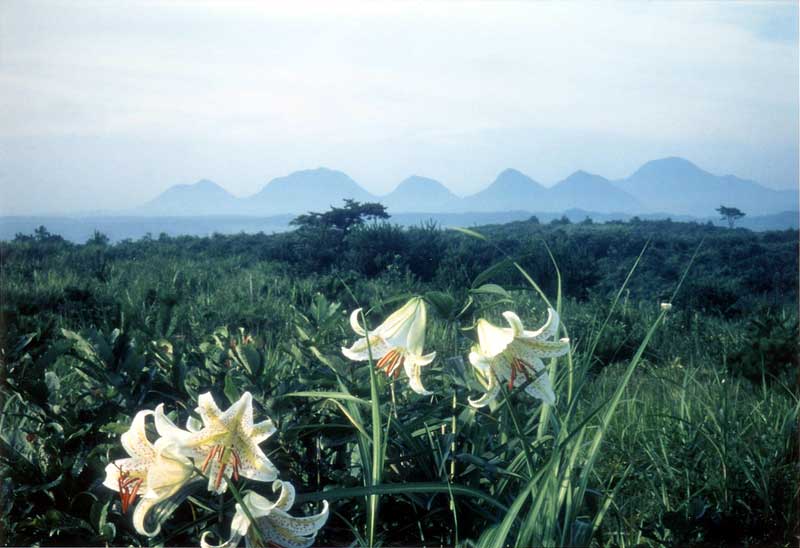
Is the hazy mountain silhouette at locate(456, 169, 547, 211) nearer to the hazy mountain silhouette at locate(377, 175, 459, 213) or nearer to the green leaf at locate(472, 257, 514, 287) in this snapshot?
the hazy mountain silhouette at locate(377, 175, 459, 213)

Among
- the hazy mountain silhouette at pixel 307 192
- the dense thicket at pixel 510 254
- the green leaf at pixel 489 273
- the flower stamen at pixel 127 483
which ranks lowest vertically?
the dense thicket at pixel 510 254

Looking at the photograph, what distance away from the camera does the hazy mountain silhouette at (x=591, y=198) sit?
35.8 feet

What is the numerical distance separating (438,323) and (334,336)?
115 centimetres

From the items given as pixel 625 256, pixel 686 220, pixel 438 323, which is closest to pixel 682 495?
pixel 438 323

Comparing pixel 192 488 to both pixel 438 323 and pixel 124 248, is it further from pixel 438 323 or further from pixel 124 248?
pixel 124 248

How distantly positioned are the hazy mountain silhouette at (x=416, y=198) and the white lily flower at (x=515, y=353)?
4.80m

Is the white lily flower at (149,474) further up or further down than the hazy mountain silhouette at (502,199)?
further down

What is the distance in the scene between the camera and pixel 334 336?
9.52ft

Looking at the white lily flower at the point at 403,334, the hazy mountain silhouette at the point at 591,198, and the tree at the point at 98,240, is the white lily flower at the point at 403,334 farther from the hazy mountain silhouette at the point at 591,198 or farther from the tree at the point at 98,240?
the hazy mountain silhouette at the point at 591,198

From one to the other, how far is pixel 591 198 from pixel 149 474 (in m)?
10.5

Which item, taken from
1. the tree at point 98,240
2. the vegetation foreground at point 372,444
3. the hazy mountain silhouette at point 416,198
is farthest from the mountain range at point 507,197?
the vegetation foreground at point 372,444

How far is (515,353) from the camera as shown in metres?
1.27

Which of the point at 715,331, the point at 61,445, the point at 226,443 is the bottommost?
the point at 715,331

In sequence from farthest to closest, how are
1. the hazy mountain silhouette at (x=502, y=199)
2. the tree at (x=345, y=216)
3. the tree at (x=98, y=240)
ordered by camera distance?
the hazy mountain silhouette at (x=502, y=199)
the tree at (x=98, y=240)
the tree at (x=345, y=216)
